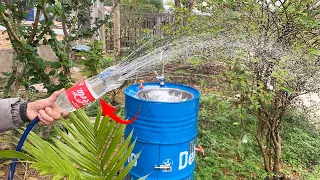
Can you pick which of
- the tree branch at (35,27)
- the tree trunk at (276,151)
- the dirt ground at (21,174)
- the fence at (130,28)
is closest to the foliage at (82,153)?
the tree branch at (35,27)

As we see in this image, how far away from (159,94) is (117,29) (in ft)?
10.7

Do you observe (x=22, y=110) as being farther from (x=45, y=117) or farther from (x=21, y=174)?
(x=21, y=174)

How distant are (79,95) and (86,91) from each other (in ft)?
0.10

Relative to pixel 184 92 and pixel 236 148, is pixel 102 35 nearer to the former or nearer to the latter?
pixel 236 148

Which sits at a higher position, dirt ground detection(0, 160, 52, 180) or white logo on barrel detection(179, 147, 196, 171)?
white logo on barrel detection(179, 147, 196, 171)

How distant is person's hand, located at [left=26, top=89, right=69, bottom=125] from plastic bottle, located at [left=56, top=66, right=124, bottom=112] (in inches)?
0.7

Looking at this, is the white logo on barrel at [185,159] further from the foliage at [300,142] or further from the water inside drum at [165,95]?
the foliage at [300,142]

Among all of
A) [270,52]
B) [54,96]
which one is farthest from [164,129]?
[270,52]

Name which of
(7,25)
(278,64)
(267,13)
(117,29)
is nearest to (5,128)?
(7,25)

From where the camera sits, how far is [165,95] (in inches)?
78.4

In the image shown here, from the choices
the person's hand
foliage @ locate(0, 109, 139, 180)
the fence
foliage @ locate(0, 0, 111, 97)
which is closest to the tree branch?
foliage @ locate(0, 0, 111, 97)

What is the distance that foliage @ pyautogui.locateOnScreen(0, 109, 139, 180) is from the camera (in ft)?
3.30

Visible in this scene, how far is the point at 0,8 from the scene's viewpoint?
63.9 inches

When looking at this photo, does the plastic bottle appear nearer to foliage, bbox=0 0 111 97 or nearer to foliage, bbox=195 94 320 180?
foliage, bbox=0 0 111 97
